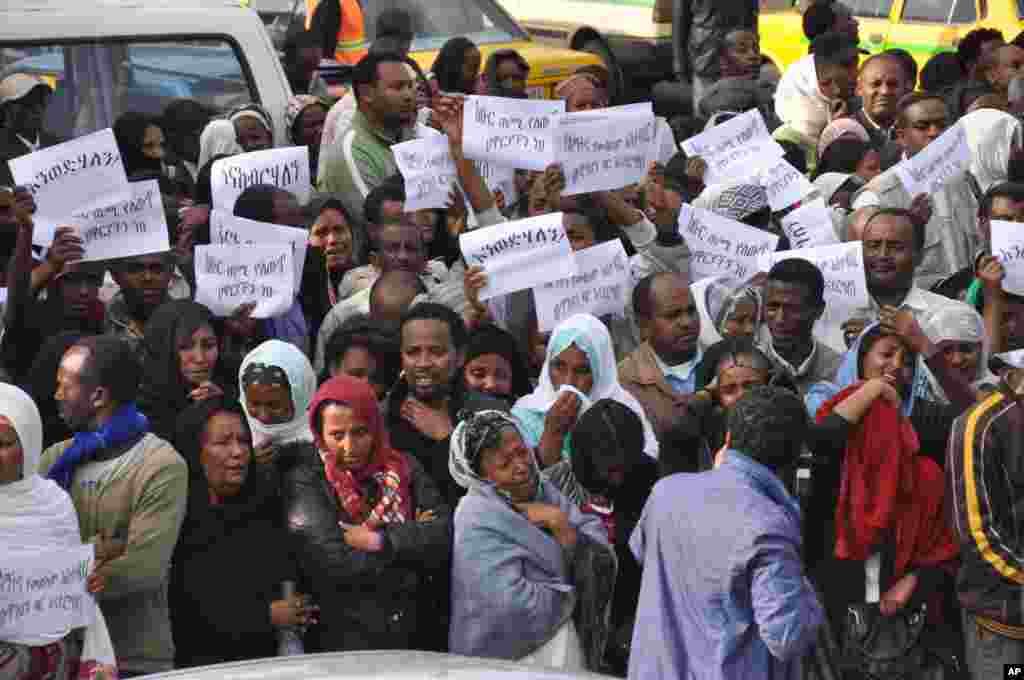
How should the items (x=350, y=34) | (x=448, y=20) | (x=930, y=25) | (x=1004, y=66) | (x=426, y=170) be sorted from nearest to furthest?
(x=426, y=170)
(x=1004, y=66)
(x=350, y=34)
(x=448, y=20)
(x=930, y=25)

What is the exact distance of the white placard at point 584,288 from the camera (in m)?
8.25

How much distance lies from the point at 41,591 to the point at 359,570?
2.96ft

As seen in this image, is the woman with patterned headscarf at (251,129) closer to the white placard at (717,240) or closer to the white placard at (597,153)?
the white placard at (597,153)

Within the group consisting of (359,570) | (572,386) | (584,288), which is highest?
(584,288)

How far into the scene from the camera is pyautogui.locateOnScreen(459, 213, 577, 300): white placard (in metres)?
8.16

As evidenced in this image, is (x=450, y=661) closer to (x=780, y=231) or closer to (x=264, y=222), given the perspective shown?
(x=264, y=222)

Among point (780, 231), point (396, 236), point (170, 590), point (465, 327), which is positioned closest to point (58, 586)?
point (170, 590)

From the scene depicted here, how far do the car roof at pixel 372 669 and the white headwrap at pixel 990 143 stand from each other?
5.52 metres

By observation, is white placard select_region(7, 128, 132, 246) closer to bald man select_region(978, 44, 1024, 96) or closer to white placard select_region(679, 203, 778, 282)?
white placard select_region(679, 203, 778, 282)

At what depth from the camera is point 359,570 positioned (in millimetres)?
6473

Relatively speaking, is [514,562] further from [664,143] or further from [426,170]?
[664,143]

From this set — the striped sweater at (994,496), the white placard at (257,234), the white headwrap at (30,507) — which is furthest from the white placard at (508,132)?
the white headwrap at (30,507)

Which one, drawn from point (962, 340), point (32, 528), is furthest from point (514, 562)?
point (962, 340)


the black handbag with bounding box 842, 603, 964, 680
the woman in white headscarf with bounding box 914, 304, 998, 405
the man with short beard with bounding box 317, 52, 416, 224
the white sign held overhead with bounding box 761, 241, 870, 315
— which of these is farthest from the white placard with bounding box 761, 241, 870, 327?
the man with short beard with bounding box 317, 52, 416, 224
